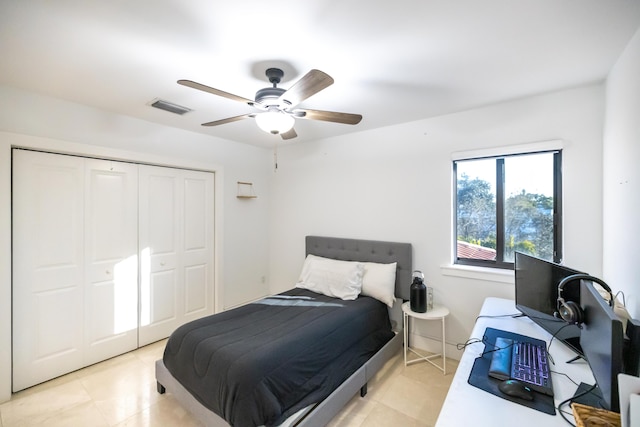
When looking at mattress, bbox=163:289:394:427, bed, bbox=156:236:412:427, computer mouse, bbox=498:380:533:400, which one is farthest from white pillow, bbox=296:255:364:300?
computer mouse, bbox=498:380:533:400

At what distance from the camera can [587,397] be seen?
107cm

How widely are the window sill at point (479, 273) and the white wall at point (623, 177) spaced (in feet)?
2.03

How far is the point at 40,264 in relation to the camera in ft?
7.64

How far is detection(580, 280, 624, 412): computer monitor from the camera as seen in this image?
0.82 meters

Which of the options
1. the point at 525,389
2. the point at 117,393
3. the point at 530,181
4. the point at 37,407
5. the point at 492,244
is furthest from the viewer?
the point at 492,244

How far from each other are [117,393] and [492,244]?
3.55 m

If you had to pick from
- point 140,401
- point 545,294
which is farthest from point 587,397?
point 140,401

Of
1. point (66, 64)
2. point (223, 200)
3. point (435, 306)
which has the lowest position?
point (435, 306)

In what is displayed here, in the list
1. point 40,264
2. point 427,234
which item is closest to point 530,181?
point 427,234

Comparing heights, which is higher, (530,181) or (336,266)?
(530,181)

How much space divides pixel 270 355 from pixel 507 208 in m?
2.41

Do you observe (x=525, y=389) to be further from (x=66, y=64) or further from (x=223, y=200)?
(x=223, y=200)

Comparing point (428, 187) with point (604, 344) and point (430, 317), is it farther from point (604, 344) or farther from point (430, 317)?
point (604, 344)

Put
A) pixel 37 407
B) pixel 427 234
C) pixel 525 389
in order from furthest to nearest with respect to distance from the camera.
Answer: pixel 427 234 → pixel 37 407 → pixel 525 389
